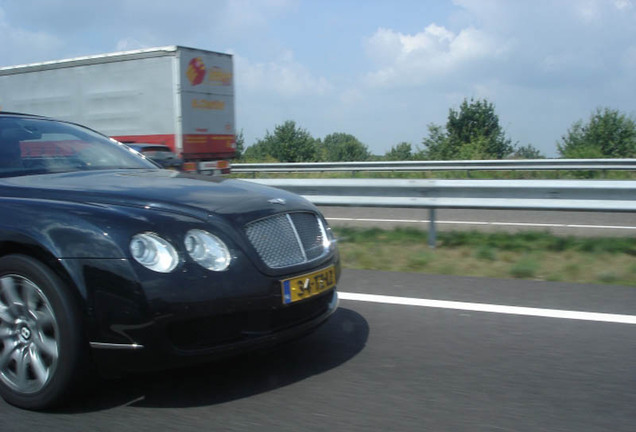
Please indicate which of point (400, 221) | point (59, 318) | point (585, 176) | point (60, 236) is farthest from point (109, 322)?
point (585, 176)

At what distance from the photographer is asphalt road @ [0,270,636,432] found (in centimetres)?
305

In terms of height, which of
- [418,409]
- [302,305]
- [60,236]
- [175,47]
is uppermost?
[175,47]

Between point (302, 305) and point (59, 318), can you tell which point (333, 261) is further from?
point (59, 318)

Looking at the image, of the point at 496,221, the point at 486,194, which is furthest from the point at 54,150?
the point at 496,221

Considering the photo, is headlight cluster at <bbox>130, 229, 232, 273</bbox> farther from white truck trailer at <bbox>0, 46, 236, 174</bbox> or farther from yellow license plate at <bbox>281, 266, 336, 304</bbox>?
white truck trailer at <bbox>0, 46, 236, 174</bbox>

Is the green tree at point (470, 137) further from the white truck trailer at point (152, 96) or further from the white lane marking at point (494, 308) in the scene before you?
the white lane marking at point (494, 308)

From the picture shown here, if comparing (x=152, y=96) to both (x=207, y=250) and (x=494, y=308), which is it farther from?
(x=207, y=250)

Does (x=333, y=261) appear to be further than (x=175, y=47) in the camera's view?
No

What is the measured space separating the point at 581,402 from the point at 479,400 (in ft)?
1.60

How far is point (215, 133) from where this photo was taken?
17.3 m

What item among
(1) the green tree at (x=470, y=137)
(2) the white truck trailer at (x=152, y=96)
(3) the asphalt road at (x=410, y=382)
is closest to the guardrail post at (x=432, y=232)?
(3) the asphalt road at (x=410, y=382)

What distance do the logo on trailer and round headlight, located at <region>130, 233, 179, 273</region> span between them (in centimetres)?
1370

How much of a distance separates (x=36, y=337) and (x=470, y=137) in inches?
1252

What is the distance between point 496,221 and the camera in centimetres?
1145
